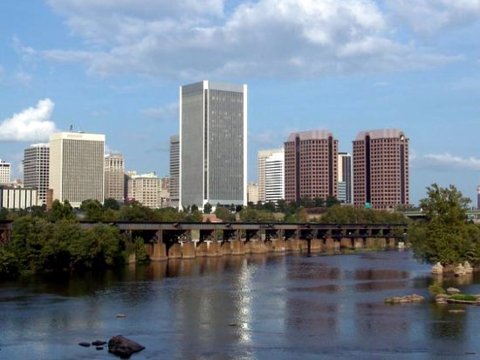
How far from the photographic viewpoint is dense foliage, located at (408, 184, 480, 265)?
105m

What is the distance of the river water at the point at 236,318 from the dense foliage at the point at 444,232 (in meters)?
5.00

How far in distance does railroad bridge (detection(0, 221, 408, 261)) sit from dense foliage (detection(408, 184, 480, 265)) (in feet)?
167

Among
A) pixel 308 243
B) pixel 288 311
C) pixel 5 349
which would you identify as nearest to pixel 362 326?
pixel 288 311

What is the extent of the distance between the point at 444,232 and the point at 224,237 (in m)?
76.7

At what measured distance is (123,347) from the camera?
49.3m

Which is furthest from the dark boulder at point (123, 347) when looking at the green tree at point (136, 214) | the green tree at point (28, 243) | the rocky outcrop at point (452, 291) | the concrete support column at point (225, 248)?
the green tree at point (136, 214)

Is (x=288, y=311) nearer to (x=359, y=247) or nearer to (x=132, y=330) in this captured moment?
(x=132, y=330)

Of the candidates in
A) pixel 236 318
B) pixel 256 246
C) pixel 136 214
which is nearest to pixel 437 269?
pixel 236 318

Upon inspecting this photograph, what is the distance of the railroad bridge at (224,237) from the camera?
13900 centimetres

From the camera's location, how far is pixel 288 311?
6844 centimetres

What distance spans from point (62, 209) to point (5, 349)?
78.4 metres

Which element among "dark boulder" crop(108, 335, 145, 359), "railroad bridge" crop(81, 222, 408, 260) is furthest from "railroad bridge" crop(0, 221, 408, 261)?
"dark boulder" crop(108, 335, 145, 359)

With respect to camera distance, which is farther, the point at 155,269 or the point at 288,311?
the point at 155,269

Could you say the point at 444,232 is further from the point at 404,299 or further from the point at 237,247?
the point at 237,247
